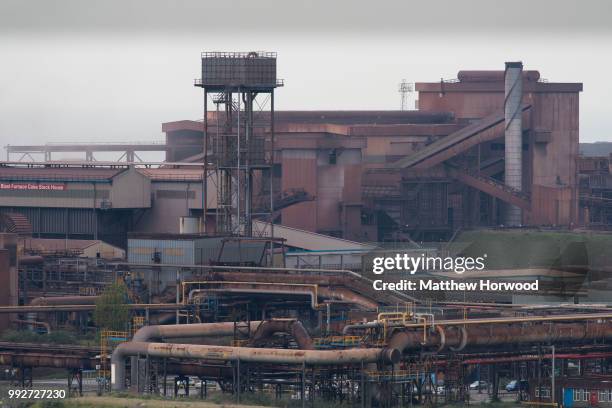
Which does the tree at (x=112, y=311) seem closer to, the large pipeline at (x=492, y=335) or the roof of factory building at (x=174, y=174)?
the large pipeline at (x=492, y=335)

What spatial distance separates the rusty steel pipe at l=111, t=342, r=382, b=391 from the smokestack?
6029 centimetres

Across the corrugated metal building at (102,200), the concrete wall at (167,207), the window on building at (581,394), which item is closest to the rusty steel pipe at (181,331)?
the window on building at (581,394)

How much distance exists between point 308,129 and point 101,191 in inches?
827

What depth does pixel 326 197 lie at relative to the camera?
106 meters

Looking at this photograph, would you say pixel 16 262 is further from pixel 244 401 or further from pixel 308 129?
pixel 308 129

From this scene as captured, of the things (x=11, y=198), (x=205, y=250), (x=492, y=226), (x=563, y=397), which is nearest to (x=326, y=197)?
(x=492, y=226)

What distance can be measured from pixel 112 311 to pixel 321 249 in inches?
924

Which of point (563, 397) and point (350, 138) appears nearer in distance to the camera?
point (563, 397)

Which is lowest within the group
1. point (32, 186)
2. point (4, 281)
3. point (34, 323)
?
point (34, 323)

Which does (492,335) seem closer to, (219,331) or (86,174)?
(219,331)

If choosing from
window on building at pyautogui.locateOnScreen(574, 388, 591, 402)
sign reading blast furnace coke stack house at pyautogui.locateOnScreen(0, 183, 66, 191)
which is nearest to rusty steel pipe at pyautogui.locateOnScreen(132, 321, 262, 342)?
window on building at pyautogui.locateOnScreen(574, 388, 591, 402)

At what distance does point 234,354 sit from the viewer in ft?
175

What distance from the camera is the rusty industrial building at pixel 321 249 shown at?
5503 cm

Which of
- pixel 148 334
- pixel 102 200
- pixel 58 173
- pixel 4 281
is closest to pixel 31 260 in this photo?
pixel 4 281
